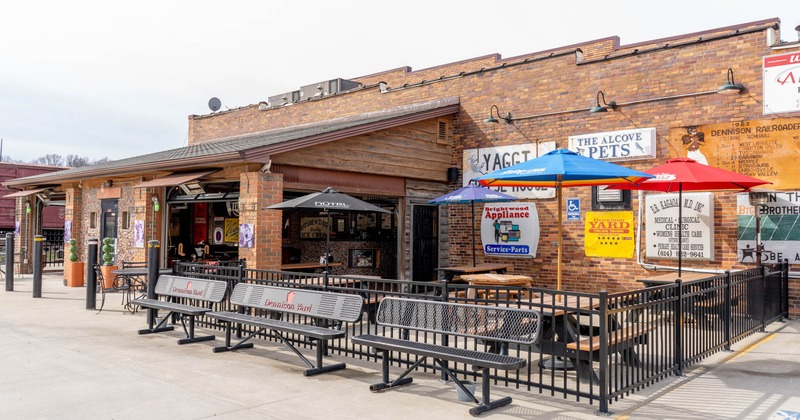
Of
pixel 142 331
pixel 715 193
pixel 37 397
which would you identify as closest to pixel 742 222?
pixel 715 193

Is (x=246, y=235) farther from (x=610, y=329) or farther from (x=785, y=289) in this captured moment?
(x=785, y=289)

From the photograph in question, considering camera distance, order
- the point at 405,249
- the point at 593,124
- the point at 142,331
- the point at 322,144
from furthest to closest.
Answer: the point at 405,249 < the point at 593,124 < the point at 322,144 < the point at 142,331

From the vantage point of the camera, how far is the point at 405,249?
14492 millimetres

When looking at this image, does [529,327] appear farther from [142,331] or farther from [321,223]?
[321,223]

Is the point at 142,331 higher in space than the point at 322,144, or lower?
lower

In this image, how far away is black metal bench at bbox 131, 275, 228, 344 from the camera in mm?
8289

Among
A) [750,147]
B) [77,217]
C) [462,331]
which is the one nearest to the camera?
[462,331]

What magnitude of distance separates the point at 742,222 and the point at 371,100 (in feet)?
34.9

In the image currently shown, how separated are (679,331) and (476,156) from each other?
29.0 ft

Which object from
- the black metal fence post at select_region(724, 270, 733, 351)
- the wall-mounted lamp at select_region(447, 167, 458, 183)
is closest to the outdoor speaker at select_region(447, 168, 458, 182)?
the wall-mounted lamp at select_region(447, 167, 458, 183)

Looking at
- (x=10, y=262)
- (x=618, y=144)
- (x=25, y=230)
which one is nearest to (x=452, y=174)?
(x=618, y=144)

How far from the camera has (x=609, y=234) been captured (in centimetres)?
1261

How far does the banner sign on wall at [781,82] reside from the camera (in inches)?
414

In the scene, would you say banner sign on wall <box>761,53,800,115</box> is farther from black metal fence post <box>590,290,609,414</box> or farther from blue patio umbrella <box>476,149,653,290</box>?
black metal fence post <box>590,290,609,414</box>
